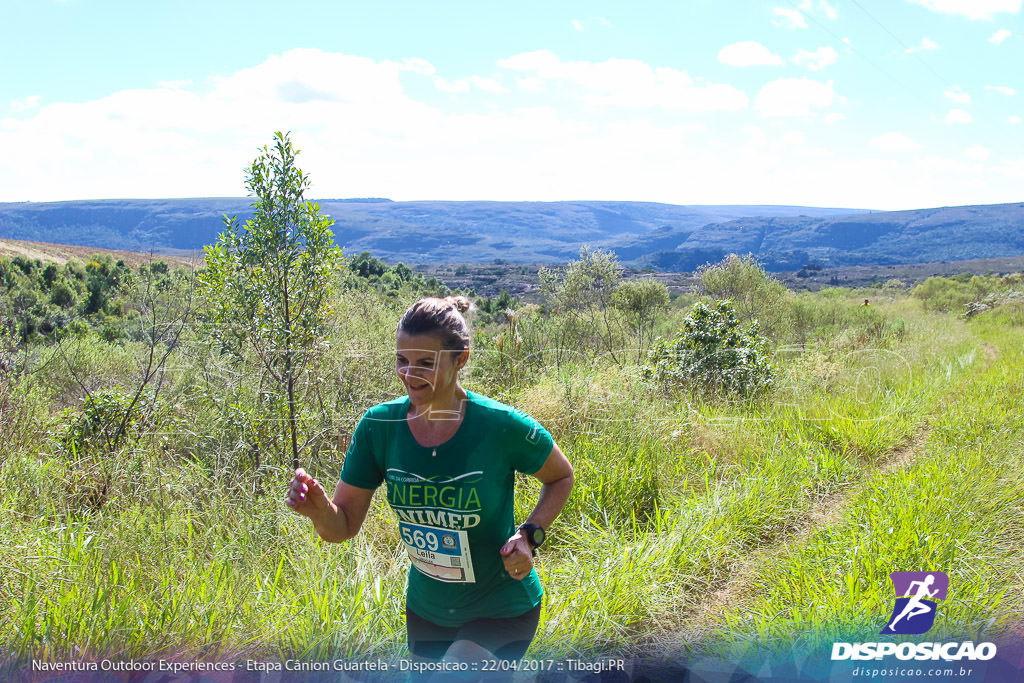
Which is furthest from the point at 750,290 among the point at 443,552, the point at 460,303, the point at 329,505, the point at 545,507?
the point at 329,505

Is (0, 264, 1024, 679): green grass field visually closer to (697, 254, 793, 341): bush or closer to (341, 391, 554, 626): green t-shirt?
(341, 391, 554, 626): green t-shirt

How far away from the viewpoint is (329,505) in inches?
80.0

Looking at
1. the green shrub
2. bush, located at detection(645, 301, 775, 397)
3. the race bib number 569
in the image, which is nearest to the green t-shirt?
the race bib number 569

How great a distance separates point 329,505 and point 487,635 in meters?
0.64

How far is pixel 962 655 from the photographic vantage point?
8.78 ft

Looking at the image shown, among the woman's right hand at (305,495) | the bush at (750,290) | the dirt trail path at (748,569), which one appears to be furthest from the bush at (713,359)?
the bush at (750,290)

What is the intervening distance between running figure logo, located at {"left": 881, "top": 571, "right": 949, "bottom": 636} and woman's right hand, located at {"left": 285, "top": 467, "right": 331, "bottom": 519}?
7.98ft

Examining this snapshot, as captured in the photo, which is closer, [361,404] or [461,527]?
[461,527]

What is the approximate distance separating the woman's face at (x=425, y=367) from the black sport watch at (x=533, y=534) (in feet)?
1.61

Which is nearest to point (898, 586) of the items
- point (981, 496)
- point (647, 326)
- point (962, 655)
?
point (962, 655)

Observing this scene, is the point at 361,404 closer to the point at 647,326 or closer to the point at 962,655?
the point at 962,655

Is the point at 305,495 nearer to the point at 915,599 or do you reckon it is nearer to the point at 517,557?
the point at 517,557

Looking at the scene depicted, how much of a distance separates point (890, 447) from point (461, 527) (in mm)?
4593

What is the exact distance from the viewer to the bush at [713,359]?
806 centimetres
